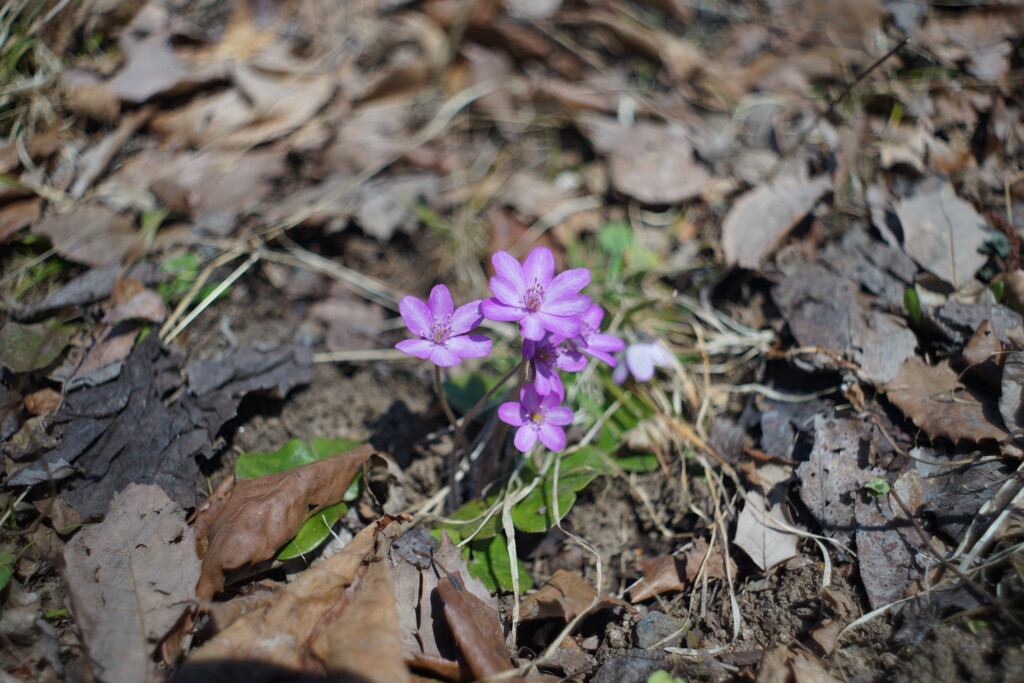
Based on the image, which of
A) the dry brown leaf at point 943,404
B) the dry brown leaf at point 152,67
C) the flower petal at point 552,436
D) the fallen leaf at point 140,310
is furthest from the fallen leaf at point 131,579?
the dry brown leaf at point 943,404

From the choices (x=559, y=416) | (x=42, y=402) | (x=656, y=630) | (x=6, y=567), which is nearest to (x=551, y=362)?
Answer: (x=559, y=416)

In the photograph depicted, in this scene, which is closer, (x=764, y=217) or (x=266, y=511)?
(x=266, y=511)

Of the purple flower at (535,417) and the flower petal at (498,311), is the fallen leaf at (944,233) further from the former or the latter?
the flower petal at (498,311)

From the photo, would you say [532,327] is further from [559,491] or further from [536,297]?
[559,491]

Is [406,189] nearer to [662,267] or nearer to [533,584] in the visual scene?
[662,267]

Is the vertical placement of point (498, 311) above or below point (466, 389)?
above

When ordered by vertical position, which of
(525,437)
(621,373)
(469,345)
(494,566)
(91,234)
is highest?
(469,345)

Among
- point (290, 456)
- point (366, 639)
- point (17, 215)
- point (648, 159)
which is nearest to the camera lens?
point (366, 639)
